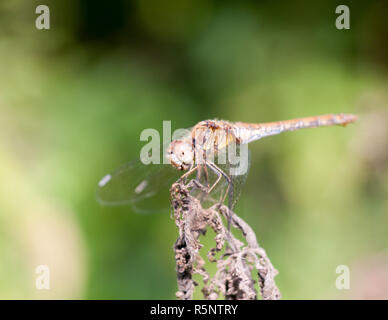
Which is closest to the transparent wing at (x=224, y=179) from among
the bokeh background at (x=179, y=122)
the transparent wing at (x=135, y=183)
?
the transparent wing at (x=135, y=183)

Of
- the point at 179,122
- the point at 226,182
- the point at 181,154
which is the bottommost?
the point at 226,182

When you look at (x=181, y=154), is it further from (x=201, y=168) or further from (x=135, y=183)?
(x=135, y=183)

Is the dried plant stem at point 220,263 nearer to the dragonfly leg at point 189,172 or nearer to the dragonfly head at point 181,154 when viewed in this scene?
the dragonfly leg at point 189,172

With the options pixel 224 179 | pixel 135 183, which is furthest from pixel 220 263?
pixel 135 183

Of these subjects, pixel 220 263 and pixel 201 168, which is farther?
pixel 201 168

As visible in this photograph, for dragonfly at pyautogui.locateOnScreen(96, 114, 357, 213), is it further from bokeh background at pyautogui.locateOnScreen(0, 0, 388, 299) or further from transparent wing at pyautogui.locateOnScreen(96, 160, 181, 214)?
bokeh background at pyautogui.locateOnScreen(0, 0, 388, 299)

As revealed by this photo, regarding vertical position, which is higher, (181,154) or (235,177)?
(181,154)
